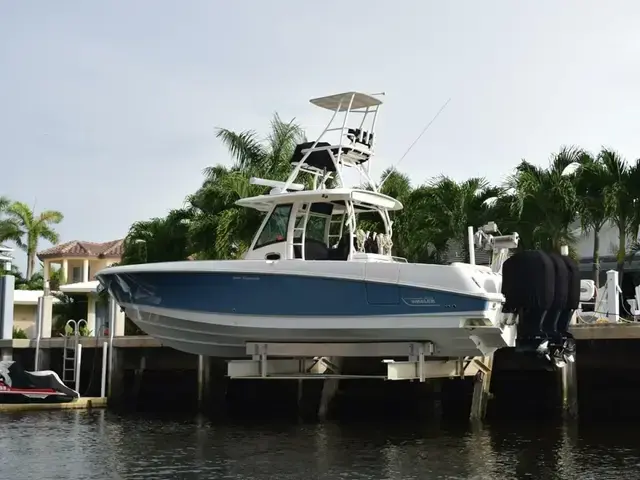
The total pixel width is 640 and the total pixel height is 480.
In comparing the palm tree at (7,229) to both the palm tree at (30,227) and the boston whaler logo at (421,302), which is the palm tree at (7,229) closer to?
the palm tree at (30,227)

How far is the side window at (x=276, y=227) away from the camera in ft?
49.9

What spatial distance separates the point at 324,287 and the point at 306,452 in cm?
251

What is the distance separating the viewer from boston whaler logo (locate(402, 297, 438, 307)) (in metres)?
14.1

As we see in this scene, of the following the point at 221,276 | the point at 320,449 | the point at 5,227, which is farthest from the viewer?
the point at 5,227

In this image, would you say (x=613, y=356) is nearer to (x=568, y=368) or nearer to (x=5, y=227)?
(x=568, y=368)

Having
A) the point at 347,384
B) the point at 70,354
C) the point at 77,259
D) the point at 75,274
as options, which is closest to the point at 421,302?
the point at 347,384

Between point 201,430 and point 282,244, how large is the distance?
11.8 feet

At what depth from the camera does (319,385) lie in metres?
19.1

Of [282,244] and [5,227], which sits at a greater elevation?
[5,227]

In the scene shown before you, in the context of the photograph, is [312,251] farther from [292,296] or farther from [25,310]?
[25,310]

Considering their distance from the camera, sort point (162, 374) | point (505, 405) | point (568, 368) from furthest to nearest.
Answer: point (162, 374) < point (505, 405) < point (568, 368)

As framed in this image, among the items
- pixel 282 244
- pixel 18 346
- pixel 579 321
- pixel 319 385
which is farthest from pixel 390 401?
pixel 18 346

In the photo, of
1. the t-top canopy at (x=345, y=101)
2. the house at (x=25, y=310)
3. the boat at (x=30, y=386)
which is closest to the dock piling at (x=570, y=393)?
the t-top canopy at (x=345, y=101)

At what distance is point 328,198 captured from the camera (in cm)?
1506
